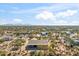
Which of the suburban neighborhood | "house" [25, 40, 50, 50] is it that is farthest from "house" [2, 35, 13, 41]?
"house" [25, 40, 50, 50]

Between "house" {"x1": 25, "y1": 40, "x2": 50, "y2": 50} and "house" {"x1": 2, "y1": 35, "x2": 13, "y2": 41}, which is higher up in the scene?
"house" {"x1": 2, "y1": 35, "x2": 13, "y2": 41}

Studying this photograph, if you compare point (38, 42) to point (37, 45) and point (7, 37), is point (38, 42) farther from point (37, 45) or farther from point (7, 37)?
point (7, 37)

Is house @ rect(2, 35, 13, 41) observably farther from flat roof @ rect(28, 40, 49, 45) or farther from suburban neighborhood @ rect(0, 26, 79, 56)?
flat roof @ rect(28, 40, 49, 45)

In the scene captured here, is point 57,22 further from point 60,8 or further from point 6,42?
point 6,42

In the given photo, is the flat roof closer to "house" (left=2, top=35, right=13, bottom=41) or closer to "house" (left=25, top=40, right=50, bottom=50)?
"house" (left=25, top=40, right=50, bottom=50)

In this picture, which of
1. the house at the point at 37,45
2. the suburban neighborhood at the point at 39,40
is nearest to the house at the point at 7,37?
the suburban neighborhood at the point at 39,40

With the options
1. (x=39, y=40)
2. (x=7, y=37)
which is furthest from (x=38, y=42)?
(x=7, y=37)

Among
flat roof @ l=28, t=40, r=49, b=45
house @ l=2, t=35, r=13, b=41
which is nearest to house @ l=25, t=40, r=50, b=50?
flat roof @ l=28, t=40, r=49, b=45

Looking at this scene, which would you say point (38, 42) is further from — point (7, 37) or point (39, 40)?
point (7, 37)
